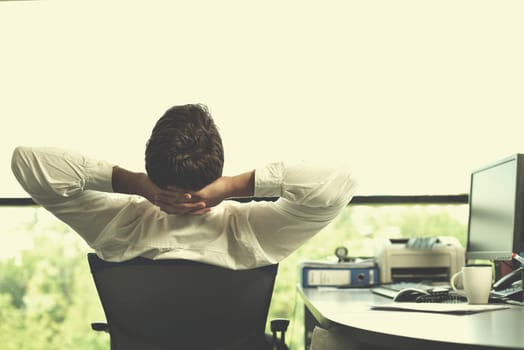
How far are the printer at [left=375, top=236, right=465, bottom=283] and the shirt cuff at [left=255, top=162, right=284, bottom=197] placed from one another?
147 centimetres

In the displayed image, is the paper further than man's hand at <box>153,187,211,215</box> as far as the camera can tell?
Yes

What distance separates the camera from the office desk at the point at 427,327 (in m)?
1.09

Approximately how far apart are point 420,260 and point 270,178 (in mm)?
1577

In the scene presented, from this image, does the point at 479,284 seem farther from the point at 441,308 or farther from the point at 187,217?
the point at 187,217

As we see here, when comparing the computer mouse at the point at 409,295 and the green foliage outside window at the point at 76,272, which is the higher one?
the computer mouse at the point at 409,295

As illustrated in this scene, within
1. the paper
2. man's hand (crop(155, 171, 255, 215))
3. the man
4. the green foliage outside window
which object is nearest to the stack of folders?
the green foliage outside window

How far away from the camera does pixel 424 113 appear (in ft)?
10.7

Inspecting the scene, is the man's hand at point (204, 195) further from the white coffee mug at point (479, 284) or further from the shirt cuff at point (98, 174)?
the white coffee mug at point (479, 284)

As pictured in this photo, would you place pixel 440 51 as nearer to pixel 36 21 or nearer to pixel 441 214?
pixel 441 214

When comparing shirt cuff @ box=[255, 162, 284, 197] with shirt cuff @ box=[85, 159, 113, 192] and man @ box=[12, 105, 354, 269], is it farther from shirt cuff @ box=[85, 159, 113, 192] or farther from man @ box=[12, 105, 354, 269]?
shirt cuff @ box=[85, 159, 113, 192]

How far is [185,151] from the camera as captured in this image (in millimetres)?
1312

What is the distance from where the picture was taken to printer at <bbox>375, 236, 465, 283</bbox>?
2.78 metres

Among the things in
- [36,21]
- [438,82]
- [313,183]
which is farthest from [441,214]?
[36,21]

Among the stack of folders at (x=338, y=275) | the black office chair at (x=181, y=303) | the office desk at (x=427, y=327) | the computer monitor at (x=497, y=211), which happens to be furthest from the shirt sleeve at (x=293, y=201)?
the stack of folders at (x=338, y=275)
